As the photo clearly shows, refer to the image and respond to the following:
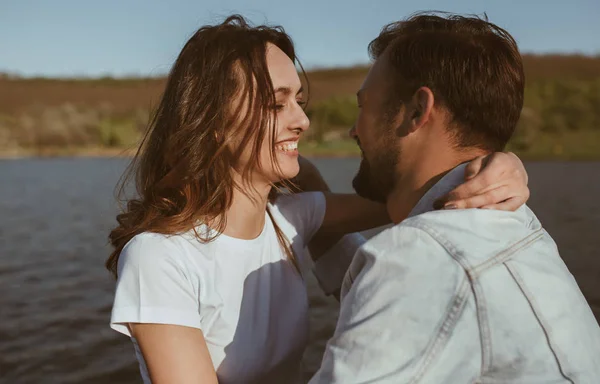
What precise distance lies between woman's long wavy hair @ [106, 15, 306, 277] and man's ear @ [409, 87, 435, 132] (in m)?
0.47

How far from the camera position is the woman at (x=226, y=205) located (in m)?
1.73

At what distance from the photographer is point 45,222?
866 cm

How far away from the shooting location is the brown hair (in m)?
1.61

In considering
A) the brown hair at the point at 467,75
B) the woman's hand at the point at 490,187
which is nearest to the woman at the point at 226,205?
the brown hair at the point at 467,75

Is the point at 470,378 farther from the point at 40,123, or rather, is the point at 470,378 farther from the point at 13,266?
the point at 40,123

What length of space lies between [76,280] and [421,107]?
16.0 feet

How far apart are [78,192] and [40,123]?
14.9 metres

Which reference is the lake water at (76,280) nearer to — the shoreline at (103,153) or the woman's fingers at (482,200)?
the woman's fingers at (482,200)

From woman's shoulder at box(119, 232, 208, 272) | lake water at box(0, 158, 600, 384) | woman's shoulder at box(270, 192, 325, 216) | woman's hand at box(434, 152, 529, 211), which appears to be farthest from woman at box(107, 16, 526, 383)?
lake water at box(0, 158, 600, 384)

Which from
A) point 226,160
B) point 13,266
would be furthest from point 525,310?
point 13,266

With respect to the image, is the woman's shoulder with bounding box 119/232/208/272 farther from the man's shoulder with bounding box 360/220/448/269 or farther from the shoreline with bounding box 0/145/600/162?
the shoreline with bounding box 0/145/600/162

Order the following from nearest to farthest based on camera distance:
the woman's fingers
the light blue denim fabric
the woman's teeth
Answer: the light blue denim fabric, the woman's fingers, the woman's teeth

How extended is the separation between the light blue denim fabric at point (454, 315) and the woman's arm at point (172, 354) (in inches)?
19.9

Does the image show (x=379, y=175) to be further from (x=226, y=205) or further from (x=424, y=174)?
(x=226, y=205)
